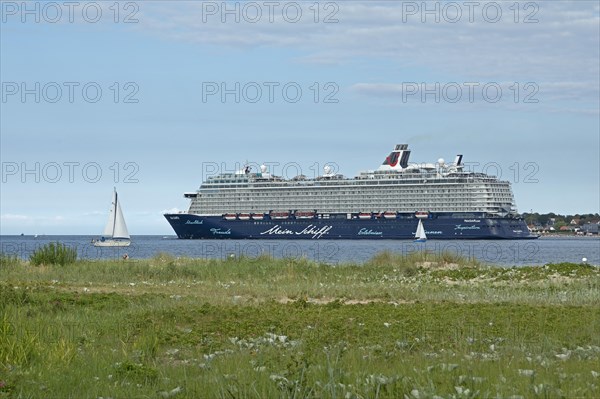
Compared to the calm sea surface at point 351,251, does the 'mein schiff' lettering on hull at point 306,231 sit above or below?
above

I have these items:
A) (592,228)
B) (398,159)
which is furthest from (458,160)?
(592,228)

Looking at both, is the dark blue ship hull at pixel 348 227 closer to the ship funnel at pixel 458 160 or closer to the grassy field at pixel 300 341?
the ship funnel at pixel 458 160

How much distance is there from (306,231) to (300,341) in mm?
106133

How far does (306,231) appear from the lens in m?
120

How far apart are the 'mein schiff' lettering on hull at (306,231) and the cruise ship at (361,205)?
13 cm

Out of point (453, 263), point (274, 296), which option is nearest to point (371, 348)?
point (274, 296)

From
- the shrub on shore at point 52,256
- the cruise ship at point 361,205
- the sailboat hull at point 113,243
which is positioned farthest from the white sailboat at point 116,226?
the shrub on shore at point 52,256

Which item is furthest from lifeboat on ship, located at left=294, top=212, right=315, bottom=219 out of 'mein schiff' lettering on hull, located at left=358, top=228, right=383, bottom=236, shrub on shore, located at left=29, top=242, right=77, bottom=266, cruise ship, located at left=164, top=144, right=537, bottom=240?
shrub on shore, located at left=29, top=242, right=77, bottom=266

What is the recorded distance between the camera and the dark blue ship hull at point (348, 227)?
113938 millimetres

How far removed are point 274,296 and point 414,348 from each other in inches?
390

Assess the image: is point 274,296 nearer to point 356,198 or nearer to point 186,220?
point 356,198

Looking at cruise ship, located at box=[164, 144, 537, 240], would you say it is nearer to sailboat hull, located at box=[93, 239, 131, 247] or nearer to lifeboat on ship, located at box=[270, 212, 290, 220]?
lifeboat on ship, located at box=[270, 212, 290, 220]

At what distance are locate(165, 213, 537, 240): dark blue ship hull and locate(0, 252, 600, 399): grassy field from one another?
87039mm

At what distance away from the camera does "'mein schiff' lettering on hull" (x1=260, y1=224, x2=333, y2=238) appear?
119m
